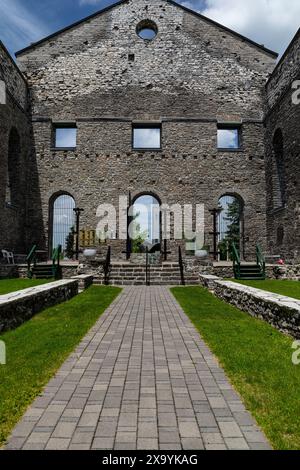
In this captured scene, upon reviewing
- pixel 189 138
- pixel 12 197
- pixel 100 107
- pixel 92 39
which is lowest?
pixel 12 197

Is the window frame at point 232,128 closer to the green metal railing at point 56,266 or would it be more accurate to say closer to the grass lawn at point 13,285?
the green metal railing at point 56,266

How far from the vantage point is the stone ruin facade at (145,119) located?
59.4 ft

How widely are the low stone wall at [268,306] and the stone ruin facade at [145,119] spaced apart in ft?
30.1

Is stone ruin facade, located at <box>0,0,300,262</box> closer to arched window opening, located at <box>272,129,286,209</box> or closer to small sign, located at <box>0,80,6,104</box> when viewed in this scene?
arched window opening, located at <box>272,129,286,209</box>

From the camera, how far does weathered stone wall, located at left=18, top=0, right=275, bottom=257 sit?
60.0 ft

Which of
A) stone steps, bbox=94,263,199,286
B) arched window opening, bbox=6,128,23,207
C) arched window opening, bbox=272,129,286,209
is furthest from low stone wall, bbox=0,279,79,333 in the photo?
arched window opening, bbox=272,129,286,209

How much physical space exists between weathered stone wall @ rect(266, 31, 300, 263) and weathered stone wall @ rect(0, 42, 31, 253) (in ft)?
38.7

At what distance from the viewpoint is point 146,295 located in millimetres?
10469

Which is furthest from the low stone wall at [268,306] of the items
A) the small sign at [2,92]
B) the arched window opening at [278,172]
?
the small sign at [2,92]

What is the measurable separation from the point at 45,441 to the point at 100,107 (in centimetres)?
1818

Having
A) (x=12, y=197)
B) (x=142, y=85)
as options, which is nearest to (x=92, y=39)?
(x=142, y=85)

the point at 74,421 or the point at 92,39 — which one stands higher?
the point at 92,39

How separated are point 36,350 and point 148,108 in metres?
16.2

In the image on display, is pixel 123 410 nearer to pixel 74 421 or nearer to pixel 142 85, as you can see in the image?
pixel 74 421
